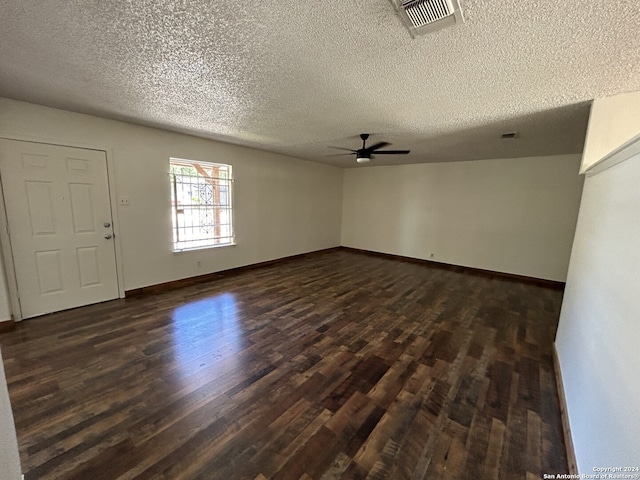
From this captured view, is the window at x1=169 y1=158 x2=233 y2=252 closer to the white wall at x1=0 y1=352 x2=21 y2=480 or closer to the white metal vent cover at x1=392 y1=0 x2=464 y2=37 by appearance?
the white wall at x1=0 y1=352 x2=21 y2=480

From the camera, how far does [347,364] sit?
2.30m

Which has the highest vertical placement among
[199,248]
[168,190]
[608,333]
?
[168,190]

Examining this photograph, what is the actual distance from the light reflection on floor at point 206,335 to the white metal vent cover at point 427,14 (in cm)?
270

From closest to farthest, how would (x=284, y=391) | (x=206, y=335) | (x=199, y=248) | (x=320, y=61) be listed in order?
(x=320, y=61)
(x=284, y=391)
(x=206, y=335)
(x=199, y=248)

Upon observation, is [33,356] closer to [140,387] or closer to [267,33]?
[140,387]

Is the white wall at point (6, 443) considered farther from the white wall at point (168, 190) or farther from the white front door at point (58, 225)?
the white front door at point (58, 225)

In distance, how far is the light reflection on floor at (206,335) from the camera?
2273 mm

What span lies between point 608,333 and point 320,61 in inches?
91.8

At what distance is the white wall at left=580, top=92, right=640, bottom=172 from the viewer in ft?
7.05

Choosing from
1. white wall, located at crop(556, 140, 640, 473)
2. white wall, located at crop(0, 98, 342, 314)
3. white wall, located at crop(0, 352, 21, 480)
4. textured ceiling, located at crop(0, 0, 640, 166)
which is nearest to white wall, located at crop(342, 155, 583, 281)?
white wall, located at crop(0, 98, 342, 314)

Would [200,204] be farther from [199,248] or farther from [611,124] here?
[611,124]

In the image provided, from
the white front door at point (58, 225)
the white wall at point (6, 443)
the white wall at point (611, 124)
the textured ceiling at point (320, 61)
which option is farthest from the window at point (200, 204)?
the white wall at point (611, 124)

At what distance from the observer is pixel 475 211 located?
18.1ft

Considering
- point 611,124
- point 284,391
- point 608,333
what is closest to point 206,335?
point 284,391
